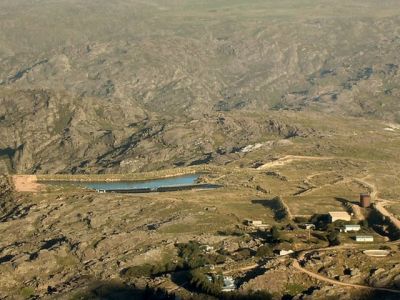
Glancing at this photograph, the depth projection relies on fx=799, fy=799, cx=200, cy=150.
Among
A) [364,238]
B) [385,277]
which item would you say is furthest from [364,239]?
[385,277]

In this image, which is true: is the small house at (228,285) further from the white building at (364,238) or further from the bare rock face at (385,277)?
the white building at (364,238)

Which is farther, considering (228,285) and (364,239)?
(364,239)

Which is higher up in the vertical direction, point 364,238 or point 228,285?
point 228,285

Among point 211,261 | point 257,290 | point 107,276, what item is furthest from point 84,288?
point 257,290

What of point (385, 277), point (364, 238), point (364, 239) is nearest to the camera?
point (385, 277)

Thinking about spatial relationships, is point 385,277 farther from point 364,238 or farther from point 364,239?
point 364,238

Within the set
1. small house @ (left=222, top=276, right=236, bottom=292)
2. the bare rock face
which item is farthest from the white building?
small house @ (left=222, top=276, right=236, bottom=292)

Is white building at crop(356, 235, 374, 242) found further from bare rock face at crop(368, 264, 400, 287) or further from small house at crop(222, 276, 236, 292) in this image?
small house at crop(222, 276, 236, 292)

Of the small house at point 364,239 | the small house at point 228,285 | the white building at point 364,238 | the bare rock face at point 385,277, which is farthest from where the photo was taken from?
the white building at point 364,238

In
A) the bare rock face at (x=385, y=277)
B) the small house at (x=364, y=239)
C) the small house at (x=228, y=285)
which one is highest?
the bare rock face at (x=385, y=277)

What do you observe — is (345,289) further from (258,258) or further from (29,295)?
(29,295)

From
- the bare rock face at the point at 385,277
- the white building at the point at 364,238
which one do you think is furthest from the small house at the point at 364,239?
the bare rock face at the point at 385,277
